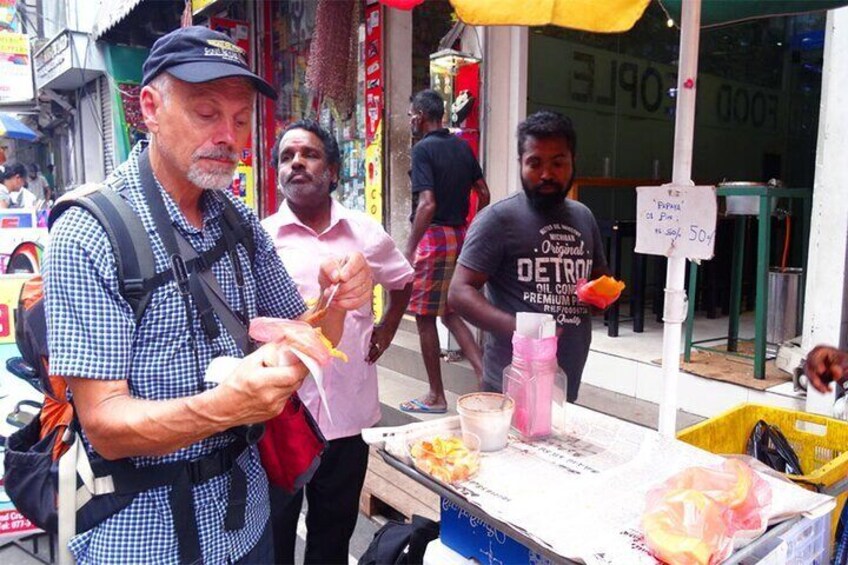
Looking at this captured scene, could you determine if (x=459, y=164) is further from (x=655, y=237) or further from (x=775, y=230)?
(x=775, y=230)

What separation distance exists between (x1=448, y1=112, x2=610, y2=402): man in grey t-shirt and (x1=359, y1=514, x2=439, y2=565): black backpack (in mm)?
656

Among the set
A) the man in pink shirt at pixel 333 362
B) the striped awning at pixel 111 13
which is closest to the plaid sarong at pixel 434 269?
the man in pink shirt at pixel 333 362

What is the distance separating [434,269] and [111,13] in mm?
8677

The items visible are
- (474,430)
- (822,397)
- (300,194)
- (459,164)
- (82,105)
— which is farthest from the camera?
(82,105)

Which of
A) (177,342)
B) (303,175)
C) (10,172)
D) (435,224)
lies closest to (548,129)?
(303,175)

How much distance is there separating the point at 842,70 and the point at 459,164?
→ 2.34 meters

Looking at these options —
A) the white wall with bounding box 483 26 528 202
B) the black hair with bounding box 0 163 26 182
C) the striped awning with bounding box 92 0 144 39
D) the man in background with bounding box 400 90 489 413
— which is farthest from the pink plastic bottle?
the black hair with bounding box 0 163 26 182

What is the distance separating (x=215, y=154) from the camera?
59.8 inches

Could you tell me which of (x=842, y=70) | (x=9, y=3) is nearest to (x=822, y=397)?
(x=842, y=70)

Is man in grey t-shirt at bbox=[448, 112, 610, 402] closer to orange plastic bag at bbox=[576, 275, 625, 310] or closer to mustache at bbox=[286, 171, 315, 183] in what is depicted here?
orange plastic bag at bbox=[576, 275, 625, 310]

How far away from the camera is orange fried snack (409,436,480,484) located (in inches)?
64.2

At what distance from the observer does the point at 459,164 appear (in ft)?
14.9

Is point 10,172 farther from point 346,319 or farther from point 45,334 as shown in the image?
point 45,334

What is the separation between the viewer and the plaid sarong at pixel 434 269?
4.57 m
